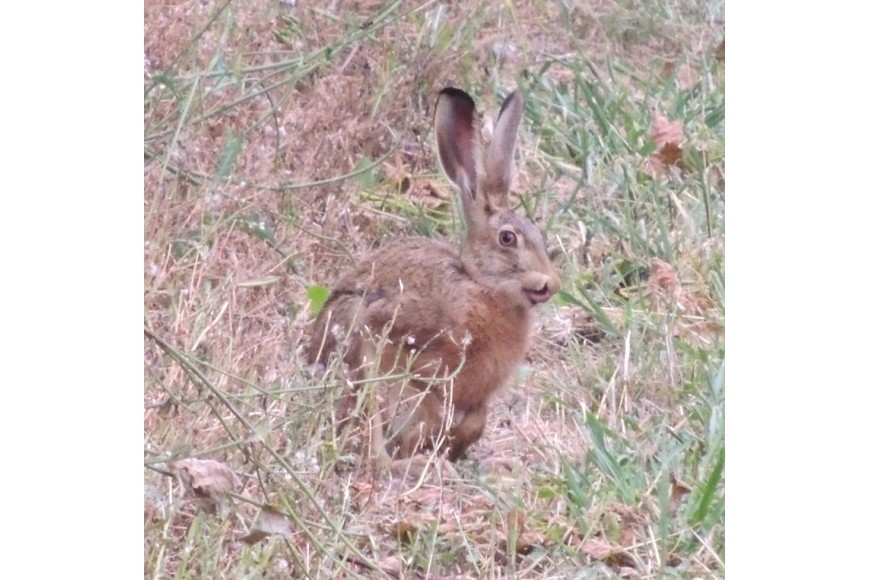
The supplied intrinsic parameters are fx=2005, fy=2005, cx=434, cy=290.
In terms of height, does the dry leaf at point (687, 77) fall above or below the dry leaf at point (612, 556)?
above

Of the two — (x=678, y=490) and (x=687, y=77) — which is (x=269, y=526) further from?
(x=687, y=77)

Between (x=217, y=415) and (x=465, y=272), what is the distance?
569 mm

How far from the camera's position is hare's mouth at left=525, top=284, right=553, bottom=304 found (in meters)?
3.98

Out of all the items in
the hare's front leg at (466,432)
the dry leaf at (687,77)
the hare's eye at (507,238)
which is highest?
the dry leaf at (687,77)

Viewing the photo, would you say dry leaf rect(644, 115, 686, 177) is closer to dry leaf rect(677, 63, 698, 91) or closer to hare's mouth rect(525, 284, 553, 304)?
dry leaf rect(677, 63, 698, 91)

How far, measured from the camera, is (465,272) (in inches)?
157

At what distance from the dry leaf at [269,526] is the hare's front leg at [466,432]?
349 mm

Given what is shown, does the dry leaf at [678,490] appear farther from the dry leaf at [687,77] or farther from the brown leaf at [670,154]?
the dry leaf at [687,77]

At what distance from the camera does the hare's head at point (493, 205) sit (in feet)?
13.1

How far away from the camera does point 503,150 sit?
4016mm

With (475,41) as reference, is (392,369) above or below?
below

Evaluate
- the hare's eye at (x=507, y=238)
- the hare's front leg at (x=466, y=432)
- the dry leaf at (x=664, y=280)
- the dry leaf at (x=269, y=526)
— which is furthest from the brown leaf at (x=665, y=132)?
the dry leaf at (x=269, y=526)

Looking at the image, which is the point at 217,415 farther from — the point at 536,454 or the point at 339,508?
the point at 536,454
